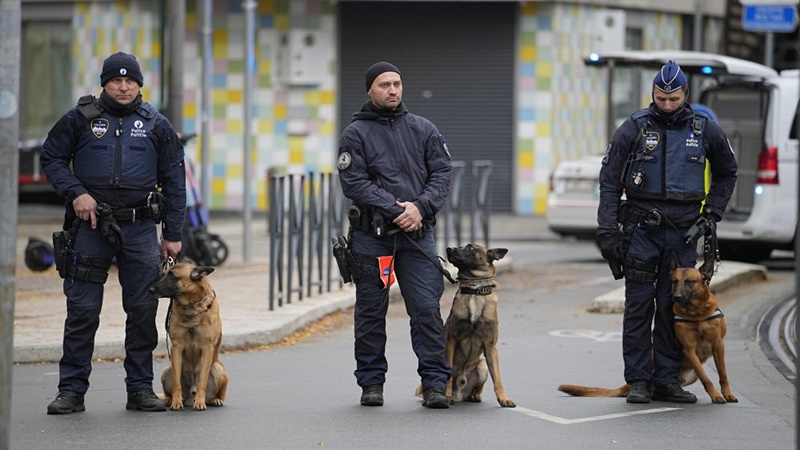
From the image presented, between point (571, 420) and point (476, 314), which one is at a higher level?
point (476, 314)

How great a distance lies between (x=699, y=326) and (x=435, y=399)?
1570mm

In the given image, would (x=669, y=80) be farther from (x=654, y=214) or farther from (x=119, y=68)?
(x=119, y=68)

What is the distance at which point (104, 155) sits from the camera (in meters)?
8.26

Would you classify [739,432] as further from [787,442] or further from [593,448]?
[593,448]

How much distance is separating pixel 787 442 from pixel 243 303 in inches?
254

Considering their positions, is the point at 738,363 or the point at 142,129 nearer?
the point at 142,129

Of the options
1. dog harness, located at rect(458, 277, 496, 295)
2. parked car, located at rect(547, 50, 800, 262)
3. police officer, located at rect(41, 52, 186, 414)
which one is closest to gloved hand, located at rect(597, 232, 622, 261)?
dog harness, located at rect(458, 277, 496, 295)

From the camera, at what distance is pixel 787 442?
751 centimetres

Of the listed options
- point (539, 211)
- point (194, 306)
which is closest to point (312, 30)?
point (539, 211)

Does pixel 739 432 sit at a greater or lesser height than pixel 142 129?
lesser

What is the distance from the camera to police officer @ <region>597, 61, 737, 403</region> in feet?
28.3

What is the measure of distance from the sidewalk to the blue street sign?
372 cm

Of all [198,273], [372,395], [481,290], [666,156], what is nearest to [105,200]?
[198,273]

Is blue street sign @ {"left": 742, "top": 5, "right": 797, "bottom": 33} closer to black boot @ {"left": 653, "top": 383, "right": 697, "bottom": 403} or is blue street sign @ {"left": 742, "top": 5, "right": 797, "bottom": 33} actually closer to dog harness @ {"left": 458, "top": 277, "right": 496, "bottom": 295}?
black boot @ {"left": 653, "top": 383, "right": 697, "bottom": 403}
